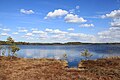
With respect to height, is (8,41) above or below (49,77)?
above

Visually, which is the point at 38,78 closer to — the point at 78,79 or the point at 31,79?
the point at 31,79

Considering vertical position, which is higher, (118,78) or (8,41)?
(8,41)

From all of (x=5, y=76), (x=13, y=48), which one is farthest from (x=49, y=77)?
(x=13, y=48)

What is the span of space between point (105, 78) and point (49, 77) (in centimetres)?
790

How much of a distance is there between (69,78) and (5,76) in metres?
9.77

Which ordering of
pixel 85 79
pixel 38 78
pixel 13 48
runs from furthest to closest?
pixel 13 48 < pixel 38 78 < pixel 85 79

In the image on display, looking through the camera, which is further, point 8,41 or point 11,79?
point 8,41

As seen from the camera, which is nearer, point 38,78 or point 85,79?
point 85,79

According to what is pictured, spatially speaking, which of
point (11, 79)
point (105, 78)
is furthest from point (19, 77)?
point (105, 78)

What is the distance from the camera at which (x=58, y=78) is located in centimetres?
3128

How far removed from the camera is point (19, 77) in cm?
3284

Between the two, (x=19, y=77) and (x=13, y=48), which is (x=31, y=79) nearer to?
(x=19, y=77)

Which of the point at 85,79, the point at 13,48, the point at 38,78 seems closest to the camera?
the point at 85,79

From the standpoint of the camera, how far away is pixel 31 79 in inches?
1230
